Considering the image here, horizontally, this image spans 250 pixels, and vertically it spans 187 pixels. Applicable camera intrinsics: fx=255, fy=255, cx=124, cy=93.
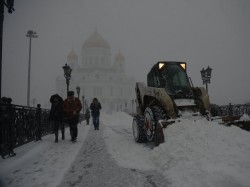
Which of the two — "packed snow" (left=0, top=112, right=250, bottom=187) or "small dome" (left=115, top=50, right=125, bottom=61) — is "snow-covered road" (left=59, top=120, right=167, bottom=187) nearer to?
"packed snow" (left=0, top=112, right=250, bottom=187)

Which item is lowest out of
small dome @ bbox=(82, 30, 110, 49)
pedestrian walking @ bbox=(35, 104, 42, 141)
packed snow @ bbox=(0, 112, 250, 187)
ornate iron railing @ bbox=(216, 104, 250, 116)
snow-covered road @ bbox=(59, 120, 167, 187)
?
snow-covered road @ bbox=(59, 120, 167, 187)

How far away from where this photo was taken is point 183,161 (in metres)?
4.36

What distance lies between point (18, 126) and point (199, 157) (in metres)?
5.28

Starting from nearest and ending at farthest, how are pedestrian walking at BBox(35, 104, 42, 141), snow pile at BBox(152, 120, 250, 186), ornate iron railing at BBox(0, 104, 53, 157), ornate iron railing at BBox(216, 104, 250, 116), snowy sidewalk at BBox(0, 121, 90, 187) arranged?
snow pile at BBox(152, 120, 250, 186) → snowy sidewalk at BBox(0, 121, 90, 187) → ornate iron railing at BBox(0, 104, 53, 157) → pedestrian walking at BBox(35, 104, 42, 141) → ornate iron railing at BBox(216, 104, 250, 116)

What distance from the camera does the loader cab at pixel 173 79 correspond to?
7.43 m

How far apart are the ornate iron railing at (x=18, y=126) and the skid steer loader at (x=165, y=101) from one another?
349 cm

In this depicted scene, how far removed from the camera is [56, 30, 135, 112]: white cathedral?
4033 inches

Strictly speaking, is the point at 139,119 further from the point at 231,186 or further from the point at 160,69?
the point at 231,186

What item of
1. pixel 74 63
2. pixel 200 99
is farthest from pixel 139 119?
→ pixel 74 63

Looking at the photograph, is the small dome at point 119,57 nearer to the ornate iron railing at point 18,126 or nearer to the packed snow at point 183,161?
the ornate iron railing at point 18,126

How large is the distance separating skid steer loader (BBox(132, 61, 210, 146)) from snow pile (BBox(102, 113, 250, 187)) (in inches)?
20.3

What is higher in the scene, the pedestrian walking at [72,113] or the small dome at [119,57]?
the small dome at [119,57]

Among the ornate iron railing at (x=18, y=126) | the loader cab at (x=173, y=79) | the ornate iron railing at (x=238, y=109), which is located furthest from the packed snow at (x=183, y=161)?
the ornate iron railing at (x=238, y=109)

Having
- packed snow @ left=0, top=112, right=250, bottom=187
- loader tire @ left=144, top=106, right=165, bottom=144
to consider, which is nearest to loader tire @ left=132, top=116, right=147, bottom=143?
loader tire @ left=144, top=106, right=165, bottom=144
